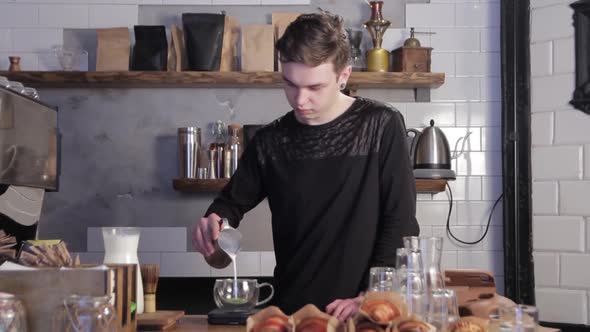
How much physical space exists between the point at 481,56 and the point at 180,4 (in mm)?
1599

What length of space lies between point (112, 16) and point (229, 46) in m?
0.67

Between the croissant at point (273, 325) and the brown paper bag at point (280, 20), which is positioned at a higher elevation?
the brown paper bag at point (280, 20)

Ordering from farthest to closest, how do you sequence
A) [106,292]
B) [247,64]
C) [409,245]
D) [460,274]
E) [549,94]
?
[247,64], [549,94], [460,274], [106,292], [409,245]

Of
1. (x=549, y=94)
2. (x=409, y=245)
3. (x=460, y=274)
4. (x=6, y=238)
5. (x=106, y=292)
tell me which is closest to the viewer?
(x=409, y=245)

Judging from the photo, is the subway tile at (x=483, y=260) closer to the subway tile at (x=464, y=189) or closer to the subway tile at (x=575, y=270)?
the subway tile at (x=464, y=189)

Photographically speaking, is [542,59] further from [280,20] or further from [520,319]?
[520,319]

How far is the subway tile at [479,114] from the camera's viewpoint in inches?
166

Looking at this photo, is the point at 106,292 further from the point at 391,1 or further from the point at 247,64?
the point at 391,1

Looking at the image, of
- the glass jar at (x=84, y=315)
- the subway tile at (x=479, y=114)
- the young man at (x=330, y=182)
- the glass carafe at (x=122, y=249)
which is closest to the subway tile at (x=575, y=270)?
the subway tile at (x=479, y=114)

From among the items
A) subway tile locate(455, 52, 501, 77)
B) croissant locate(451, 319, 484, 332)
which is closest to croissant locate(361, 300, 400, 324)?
croissant locate(451, 319, 484, 332)

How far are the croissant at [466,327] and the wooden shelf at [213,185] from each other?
2.42 metres

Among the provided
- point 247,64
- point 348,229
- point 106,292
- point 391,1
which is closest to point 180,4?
point 247,64

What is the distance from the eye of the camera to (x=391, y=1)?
4.30 meters

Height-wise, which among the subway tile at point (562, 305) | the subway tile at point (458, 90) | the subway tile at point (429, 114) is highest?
the subway tile at point (458, 90)
